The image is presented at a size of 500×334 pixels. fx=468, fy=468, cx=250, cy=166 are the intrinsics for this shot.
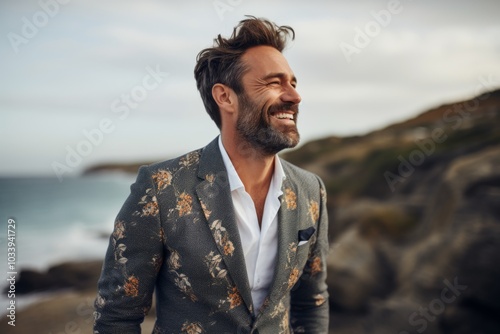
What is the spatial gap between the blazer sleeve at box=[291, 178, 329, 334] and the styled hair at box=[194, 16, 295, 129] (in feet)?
2.46

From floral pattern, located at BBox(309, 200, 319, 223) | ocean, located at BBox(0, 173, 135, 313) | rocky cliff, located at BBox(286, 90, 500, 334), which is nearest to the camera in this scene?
floral pattern, located at BBox(309, 200, 319, 223)

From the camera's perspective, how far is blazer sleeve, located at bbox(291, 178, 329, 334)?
2.29 metres

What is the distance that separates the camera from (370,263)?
6539 millimetres

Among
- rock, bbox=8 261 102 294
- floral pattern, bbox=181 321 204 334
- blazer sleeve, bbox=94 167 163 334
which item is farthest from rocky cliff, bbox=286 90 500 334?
rock, bbox=8 261 102 294

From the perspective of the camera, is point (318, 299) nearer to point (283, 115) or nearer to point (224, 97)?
point (283, 115)

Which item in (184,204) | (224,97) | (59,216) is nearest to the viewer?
(184,204)

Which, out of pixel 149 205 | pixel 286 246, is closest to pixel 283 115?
pixel 286 246

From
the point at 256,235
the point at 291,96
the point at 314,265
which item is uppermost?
the point at 291,96

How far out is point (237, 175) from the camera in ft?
6.75

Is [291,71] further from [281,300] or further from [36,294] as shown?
[36,294]

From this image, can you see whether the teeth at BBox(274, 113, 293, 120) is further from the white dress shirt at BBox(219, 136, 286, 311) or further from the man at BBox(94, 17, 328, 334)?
the white dress shirt at BBox(219, 136, 286, 311)

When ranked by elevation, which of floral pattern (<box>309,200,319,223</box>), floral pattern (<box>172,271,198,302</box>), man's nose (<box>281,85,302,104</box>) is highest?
man's nose (<box>281,85,302,104</box>)

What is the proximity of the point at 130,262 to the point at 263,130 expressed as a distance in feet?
2.49

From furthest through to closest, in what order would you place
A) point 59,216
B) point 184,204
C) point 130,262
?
point 59,216, point 184,204, point 130,262
